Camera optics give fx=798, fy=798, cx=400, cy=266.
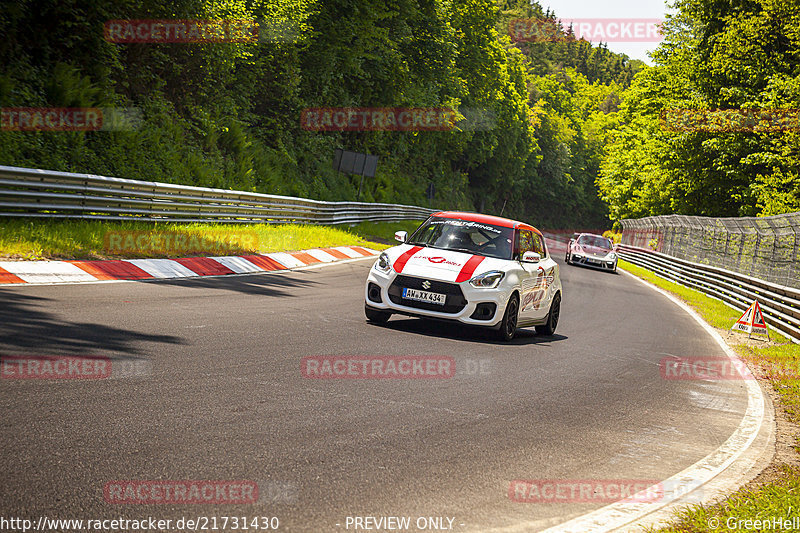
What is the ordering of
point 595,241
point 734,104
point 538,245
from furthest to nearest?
point 734,104, point 595,241, point 538,245

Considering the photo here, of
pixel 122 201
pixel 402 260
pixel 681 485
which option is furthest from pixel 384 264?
pixel 122 201

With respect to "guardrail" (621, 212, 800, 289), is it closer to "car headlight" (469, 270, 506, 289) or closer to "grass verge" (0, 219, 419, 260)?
"car headlight" (469, 270, 506, 289)

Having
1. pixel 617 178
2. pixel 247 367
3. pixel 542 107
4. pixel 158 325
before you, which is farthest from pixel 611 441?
pixel 542 107

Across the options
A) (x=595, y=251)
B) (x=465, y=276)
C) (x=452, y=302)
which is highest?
(x=465, y=276)

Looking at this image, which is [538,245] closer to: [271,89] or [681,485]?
[681,485]

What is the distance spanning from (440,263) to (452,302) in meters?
0.61

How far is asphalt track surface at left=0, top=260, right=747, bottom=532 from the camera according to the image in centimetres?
416

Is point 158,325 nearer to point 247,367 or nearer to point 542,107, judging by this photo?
point 247,367

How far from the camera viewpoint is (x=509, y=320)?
1052 centimetres

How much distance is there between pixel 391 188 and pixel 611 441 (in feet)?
150

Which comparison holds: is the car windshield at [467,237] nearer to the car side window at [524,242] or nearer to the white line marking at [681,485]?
the car side window at [524,242]

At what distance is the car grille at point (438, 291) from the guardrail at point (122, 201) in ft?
21.1

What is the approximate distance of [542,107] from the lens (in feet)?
385

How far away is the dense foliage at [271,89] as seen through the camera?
1923 cm
